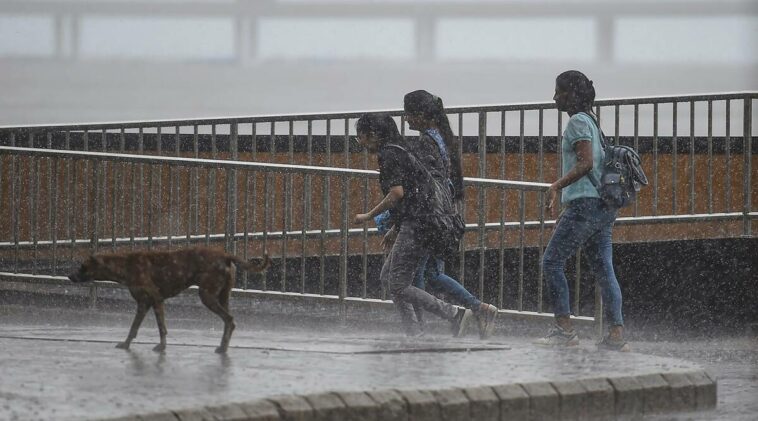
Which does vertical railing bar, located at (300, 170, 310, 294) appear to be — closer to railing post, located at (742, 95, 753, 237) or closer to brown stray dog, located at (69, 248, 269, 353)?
brown stray dog, located at (69, 248, 269, 353)

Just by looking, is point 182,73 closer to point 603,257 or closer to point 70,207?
point 70,207

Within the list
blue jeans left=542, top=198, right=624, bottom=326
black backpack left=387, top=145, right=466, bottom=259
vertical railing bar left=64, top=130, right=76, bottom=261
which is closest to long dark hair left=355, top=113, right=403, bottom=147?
Result: black backpack left=387, top=145, right=466, bottom=259

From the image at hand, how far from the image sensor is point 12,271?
12703mm

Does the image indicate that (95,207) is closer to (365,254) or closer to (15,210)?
(15,210)

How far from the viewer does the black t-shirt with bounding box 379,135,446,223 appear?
10172 millimetres

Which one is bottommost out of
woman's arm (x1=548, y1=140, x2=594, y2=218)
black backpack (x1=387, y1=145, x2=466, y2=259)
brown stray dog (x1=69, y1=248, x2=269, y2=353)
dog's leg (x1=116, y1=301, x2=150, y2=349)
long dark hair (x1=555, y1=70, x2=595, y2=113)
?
dog's leg (x1=116, y1=301, x2=150, y2=349)

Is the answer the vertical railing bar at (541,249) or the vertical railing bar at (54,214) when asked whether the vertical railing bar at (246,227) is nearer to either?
the vertical railing bar at (54,214)

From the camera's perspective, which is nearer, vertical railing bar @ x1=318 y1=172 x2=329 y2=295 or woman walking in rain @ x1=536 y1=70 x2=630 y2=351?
woman walking in rain @ x1=536 y1=70 x2=630 y2=351

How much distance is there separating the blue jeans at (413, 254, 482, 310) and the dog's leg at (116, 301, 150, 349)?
2112mm

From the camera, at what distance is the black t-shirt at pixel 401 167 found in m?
10.2

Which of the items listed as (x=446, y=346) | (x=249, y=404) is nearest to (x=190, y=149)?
(x=446, y=346)

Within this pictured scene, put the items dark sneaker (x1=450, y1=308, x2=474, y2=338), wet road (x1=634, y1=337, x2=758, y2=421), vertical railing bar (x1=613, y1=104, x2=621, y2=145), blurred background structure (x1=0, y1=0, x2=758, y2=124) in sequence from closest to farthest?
wet road (x1=634, y1=337, x2=758, y2=421), dark sneaker (x1=450, y1=308, x2=474, y2=338), vertical railing bar (x1=613, y1=104, x2=621, y2=145), blurred background structure (x1=0, y1=0, x2=758, y2=124)

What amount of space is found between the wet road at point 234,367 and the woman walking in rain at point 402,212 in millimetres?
237

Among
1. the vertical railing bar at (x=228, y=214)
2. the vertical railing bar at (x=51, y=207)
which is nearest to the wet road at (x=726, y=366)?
the vertical railing bar at (x=228, y=214)
